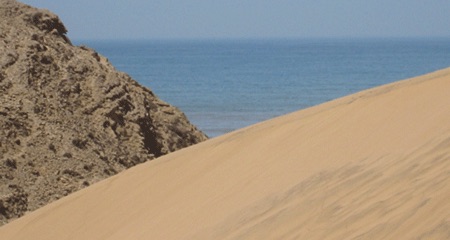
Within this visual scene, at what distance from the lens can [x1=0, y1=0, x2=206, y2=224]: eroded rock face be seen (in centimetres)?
877

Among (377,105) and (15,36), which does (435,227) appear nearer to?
(377,105)

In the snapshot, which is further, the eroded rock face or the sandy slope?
the eroded rock face

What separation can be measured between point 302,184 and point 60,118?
4769 millimetres

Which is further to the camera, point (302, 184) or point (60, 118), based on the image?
point (60, 118)

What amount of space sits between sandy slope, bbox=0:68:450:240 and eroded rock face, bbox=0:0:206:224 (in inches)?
70.2

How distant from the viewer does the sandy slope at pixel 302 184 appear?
15.1 ft

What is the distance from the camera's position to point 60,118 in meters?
9.60

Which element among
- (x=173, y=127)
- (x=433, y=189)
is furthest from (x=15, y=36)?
(x=433, y=189)

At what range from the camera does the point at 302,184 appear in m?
5.31

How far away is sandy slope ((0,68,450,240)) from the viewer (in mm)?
4613

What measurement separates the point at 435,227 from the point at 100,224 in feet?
8.94

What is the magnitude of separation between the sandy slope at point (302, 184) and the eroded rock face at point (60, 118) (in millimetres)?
1784

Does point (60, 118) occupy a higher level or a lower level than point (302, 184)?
lower

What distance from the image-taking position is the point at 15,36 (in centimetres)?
1045
